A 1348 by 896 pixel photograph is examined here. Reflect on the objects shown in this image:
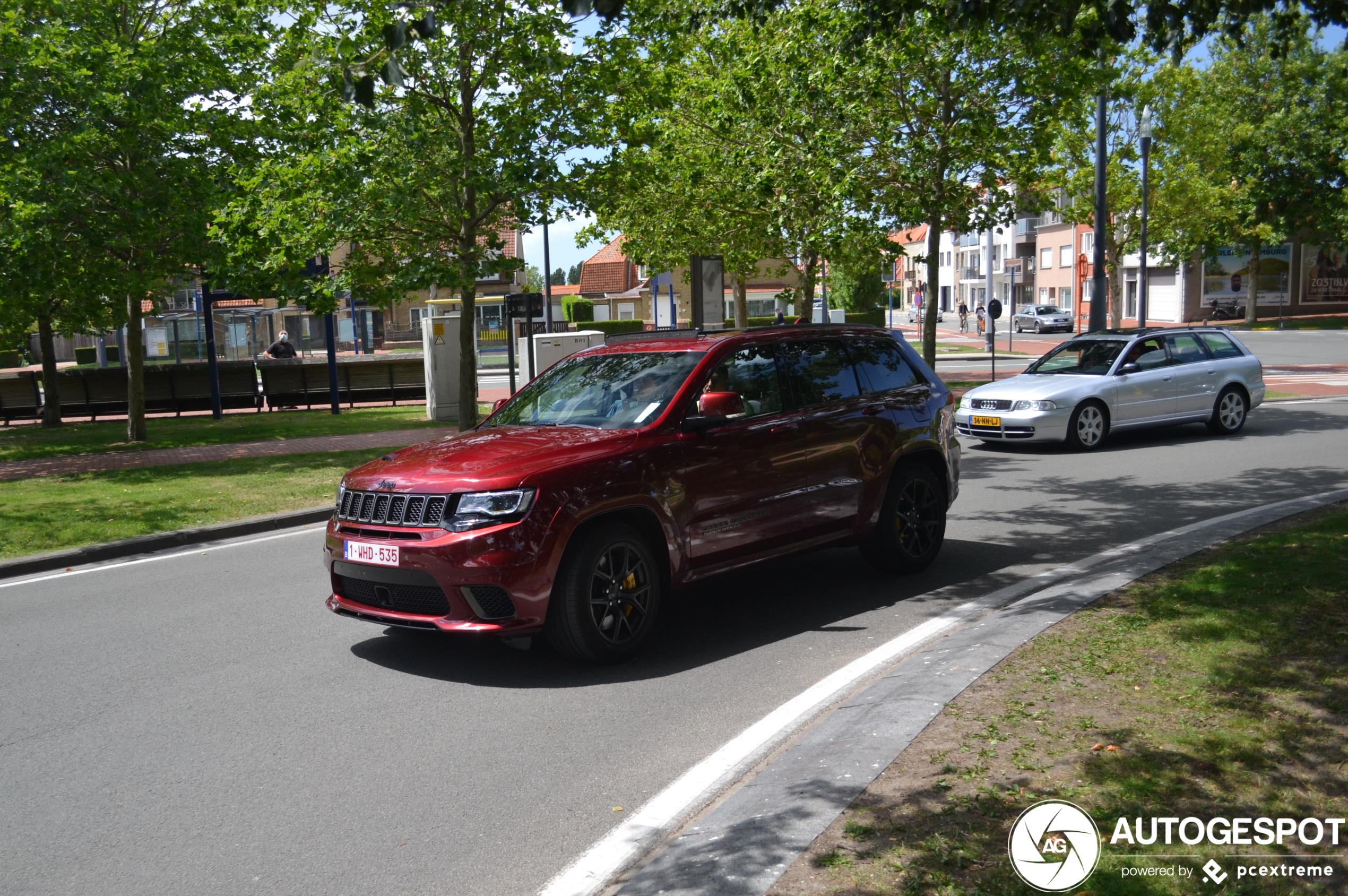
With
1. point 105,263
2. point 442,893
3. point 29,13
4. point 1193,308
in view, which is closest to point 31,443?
point 105,263

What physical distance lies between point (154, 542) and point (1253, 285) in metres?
61.1

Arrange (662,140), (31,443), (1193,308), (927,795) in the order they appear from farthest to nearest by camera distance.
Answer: (1193,308) < (662,140) < (31,443) < (927,795)

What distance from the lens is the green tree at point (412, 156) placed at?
15.5 meters

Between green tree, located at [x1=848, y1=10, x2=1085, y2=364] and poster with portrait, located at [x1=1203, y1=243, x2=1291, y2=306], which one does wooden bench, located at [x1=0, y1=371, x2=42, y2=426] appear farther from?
poster with portrait, located at [x1=1203, y1=243, x2=1291, y2=306]

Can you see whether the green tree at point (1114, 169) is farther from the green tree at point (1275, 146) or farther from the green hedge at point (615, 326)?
the green hedge at point (615, 326)

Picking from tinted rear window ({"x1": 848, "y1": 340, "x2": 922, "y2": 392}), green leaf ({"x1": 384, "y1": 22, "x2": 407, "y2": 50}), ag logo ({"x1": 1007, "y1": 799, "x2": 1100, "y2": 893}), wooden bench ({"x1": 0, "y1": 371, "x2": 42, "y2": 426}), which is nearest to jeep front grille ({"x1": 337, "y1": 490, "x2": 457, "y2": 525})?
green leaf ({"x1": 384, "y1": 22, "x2": 407, "y2": 50})

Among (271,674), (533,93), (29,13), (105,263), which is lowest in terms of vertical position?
(271,674)

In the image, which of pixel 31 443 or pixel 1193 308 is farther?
pixel 1193 308

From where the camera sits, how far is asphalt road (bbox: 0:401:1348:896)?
4.02m

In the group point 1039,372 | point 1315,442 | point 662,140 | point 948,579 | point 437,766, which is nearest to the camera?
point 437,766

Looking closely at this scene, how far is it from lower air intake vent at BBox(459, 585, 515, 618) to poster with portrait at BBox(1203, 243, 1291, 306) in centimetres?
6746

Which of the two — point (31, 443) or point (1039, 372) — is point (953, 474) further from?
point (31, 443)

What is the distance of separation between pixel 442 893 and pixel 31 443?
62.1 feet

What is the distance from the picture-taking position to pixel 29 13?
55.9 feet
